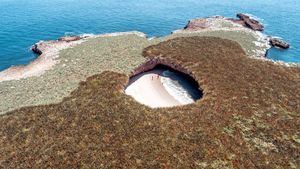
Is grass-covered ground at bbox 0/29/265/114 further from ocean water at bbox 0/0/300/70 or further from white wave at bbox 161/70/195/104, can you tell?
ocean water at bbox 0/0/300/70

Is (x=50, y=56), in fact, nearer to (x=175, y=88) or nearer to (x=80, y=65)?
(x=80, y=65)

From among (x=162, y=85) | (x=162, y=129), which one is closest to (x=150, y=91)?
(x=162, y=85)

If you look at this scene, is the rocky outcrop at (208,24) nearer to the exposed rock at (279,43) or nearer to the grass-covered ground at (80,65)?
the exposed rock at (279,43)

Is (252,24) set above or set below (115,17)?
above

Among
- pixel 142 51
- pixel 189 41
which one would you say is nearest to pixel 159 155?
pixel 142 51

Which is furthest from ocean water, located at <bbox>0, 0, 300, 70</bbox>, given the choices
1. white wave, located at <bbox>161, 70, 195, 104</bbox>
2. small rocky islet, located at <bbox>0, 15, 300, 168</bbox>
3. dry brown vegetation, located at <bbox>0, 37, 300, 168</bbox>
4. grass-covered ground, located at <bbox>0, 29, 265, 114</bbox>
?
dry brown vegetation, located at <bbox>0, 37, 300, 168</bbox>
